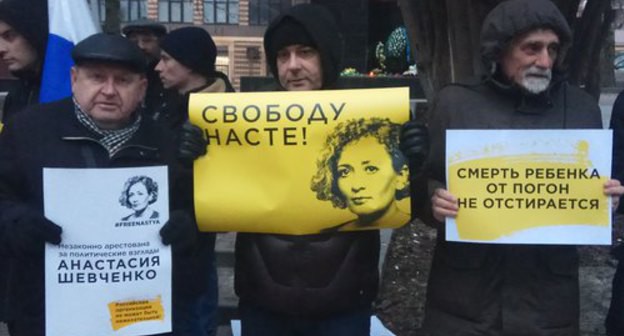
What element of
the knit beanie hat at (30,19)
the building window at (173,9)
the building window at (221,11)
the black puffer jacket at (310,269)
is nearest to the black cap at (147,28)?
the knit beanie hat at (30,19)

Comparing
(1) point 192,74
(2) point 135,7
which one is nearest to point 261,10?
(2) point 135,7

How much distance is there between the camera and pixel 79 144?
8.54ft

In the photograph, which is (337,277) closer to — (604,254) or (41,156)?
(41,156)

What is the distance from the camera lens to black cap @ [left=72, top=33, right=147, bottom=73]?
2.56 metres

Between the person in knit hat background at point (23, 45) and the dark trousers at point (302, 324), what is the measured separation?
135 cm

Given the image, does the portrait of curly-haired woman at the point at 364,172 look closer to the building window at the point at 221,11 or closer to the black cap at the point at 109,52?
the black cap at the point at 109,52

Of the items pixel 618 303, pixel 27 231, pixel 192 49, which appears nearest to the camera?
pixel 27 231

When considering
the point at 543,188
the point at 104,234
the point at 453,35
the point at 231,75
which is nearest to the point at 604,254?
the point at 453,35

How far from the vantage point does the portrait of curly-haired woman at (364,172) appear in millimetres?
2732

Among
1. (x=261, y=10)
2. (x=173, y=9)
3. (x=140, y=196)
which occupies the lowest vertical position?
(x=140, y=196)

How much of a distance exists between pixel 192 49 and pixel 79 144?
1651 millimetres

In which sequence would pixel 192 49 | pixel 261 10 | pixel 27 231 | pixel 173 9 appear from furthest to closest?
pixel 173 9 < pixel 261 10 < pixel 192 49 < pixel 27 231

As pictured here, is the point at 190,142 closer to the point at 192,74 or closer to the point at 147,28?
the point at 192,74

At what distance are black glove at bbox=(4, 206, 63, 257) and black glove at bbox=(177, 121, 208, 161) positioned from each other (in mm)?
476
